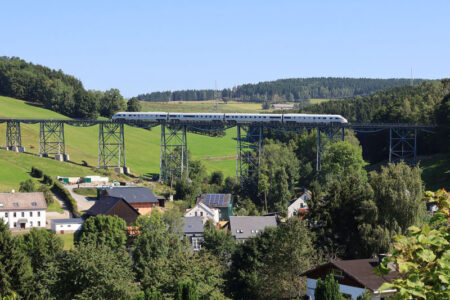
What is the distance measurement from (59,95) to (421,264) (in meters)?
125

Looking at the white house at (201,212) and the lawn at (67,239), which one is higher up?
the white house at (201,212)

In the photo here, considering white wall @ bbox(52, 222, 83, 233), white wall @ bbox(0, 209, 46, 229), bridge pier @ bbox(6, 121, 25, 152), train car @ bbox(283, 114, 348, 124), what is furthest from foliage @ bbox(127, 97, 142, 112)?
white wall @ bbox(52, 222, 83, 233)

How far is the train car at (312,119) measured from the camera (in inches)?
2987

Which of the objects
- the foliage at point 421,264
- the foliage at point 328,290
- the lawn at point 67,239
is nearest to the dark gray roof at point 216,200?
the lawn at point 67,239

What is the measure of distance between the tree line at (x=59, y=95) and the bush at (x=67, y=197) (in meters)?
55.8

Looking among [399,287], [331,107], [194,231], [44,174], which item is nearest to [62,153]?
[44,174]

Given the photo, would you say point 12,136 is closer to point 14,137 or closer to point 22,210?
point 14,137

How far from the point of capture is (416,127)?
72562 mm

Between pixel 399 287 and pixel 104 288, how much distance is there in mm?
21512

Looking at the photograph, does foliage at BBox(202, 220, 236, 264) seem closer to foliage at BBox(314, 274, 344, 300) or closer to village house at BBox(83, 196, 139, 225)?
village house at BBox(83, 196, 139, 225)

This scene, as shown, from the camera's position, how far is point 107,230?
45.6 m

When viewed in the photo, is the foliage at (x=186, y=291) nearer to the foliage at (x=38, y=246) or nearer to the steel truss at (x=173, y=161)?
the foliage at (x=38, y=246)

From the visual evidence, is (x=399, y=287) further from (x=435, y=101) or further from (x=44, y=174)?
(x=435, y=101)

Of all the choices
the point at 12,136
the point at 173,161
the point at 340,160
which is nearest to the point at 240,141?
the point at 173,161
